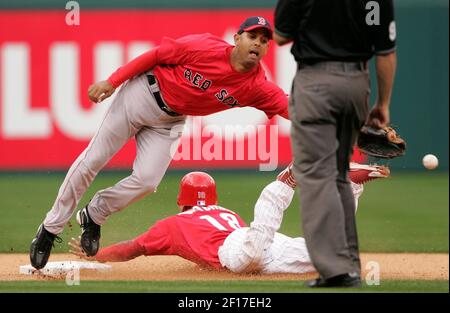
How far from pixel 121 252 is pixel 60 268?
0.48m

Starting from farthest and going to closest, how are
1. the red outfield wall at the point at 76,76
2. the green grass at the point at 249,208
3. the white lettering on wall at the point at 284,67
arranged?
the white lettering on wall at the point at 284,67
the red outfield wall at the point at 76,76
the green grass at the point at 249,208

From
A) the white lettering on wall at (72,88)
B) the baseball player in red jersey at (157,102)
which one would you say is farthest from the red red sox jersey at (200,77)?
the white lettering on wall at (72,88)

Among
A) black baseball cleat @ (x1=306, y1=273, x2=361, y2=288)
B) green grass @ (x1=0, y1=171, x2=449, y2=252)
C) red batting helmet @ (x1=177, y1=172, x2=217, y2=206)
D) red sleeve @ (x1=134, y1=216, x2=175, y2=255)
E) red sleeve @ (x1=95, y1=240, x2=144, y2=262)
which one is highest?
black baseball cleat @ (x1=306, y1=273, x2=361, y2=288)

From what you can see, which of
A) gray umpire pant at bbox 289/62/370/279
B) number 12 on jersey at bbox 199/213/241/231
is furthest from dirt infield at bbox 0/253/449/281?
gray umpire pant at bbox 289/62/370/279

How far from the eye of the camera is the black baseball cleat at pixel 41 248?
6785 millimetres

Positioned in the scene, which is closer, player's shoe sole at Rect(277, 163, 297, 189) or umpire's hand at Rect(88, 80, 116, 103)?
player's shoe sole at Rect(277, 163, 297, 189)

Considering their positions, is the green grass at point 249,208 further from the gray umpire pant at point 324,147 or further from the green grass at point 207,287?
the gray umpire pant at point 324,147

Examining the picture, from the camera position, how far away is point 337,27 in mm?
5082

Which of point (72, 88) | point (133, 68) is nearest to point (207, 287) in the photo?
point (133, 68)

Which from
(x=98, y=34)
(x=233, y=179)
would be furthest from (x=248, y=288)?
(x=98, y=34)

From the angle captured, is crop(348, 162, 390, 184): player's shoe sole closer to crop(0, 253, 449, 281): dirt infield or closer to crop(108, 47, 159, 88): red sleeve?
crop(0, 253, 449, 281): dirt infield

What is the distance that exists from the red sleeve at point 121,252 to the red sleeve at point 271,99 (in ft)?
4.12

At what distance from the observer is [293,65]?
43.9 feet

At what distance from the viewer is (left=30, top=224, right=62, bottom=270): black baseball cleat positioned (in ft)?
22.3
